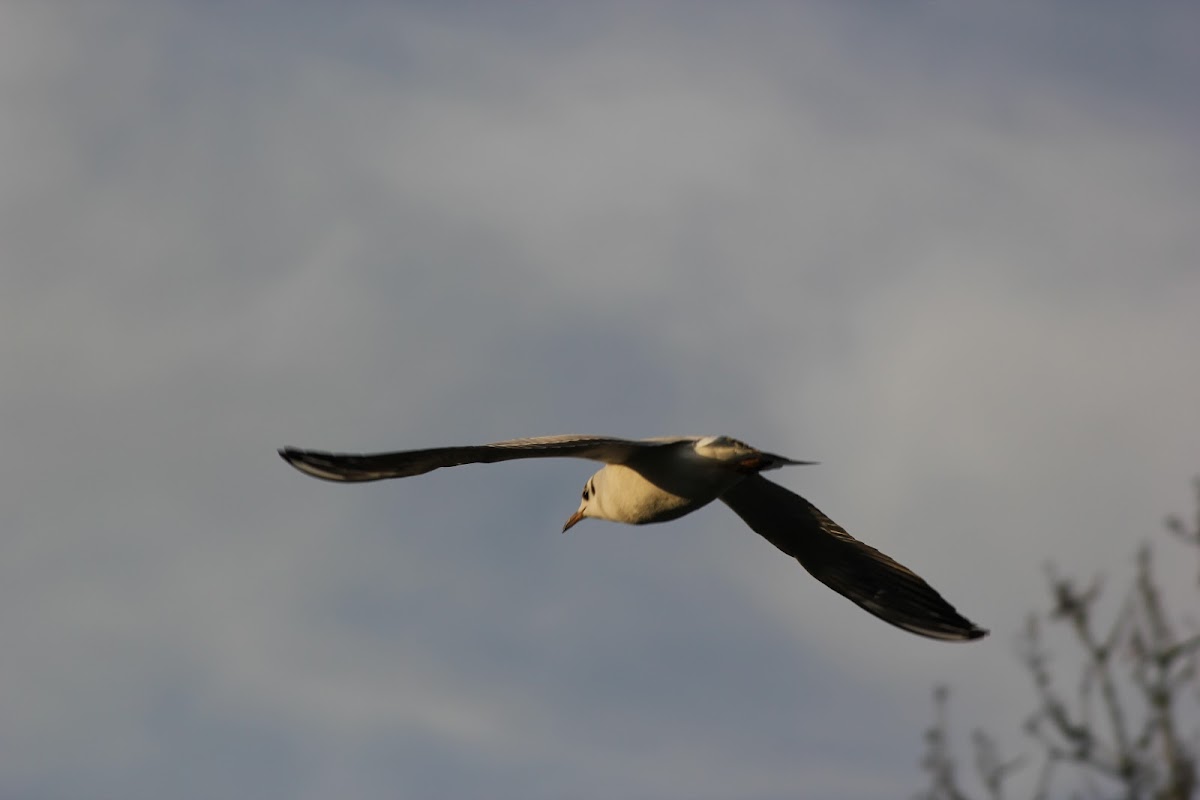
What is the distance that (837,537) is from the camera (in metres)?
12.9

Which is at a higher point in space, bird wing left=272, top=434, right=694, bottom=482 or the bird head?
the bird head

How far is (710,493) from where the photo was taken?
35.8 feet

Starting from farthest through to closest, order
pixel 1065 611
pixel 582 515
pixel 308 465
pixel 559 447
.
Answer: pixel 582 515 → pixel 1065 611 → pixel 559 447 → pixel 308 465

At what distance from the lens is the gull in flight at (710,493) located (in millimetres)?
9320

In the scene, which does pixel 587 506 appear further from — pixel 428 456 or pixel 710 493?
pixel 428 456

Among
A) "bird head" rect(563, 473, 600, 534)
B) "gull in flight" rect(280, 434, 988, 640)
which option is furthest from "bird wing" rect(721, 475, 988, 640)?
"bird head" rect(563, 473, 600, 534)

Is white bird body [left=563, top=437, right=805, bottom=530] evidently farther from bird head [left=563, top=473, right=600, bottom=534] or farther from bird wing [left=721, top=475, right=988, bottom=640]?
bird wing [left=721, top=475, right=988, bottom=640]

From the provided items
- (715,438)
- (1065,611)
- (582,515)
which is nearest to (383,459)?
(715,438)

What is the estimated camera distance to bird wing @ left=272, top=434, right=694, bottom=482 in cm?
904

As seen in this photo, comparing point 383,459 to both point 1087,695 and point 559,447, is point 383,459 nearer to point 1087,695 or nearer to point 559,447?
point 559,447

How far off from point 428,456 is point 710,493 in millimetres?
2418

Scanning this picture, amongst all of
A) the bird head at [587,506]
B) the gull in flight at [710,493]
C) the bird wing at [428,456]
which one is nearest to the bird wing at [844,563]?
the gull in flight at [710,493]

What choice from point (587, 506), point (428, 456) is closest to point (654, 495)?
point (587, 506)

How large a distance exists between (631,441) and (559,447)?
60 cm
